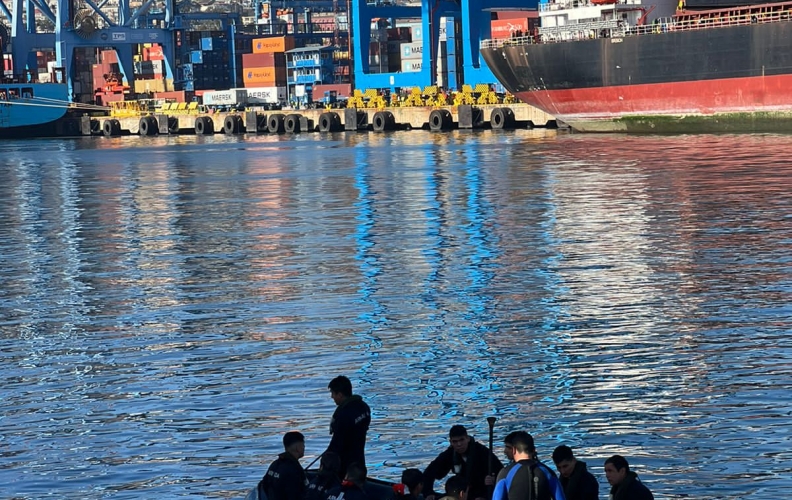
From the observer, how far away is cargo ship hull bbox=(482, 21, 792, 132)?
224 feet

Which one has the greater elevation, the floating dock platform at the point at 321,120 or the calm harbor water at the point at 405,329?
the floating dock platform at the point at 321,120

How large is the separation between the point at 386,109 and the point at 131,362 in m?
81.2

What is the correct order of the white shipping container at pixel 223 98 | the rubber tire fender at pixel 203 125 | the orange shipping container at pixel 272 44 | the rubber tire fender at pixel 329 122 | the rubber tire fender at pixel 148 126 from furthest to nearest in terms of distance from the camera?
1. the orange shipping container at pixel 272 44
2. the white shipping container at pixel 223 98
3. the rubber tire fender at pixel 148 126
4. the rubber tire fender at pixel 203 125
5. the rubber tire fender at pixel 329 122

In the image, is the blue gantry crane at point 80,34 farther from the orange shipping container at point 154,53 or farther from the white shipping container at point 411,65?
the orange shipping container at point 154,53

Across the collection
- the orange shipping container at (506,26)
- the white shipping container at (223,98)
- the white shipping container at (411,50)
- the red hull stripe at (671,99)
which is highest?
the orange shipping container at (506,26)

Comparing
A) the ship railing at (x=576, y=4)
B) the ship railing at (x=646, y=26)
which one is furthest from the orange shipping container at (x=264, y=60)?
the ship railing at (x=576, y=4)

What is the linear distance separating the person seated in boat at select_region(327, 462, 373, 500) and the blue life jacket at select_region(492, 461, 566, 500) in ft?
5.63

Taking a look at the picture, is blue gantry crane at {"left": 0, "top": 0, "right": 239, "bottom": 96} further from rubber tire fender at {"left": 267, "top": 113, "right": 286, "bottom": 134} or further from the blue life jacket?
the blue life jacket

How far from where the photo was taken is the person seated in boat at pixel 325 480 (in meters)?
13.2

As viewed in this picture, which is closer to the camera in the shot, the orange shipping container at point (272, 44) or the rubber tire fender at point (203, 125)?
the rubber tire fender at point (203, 125)

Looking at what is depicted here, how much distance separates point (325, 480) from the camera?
13273mm

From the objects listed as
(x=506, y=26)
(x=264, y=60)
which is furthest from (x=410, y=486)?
(x=264, y=60)

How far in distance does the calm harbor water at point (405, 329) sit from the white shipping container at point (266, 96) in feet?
312

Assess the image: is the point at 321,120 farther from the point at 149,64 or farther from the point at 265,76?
the point at 149,64
